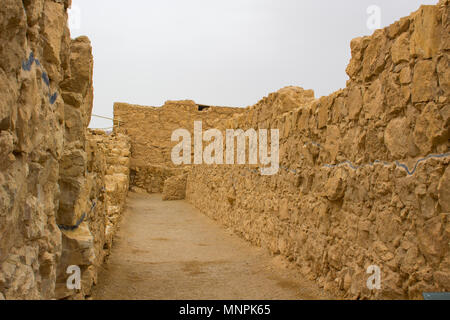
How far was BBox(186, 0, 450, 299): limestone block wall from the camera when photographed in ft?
7.64

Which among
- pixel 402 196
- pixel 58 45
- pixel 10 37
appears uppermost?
pixel 58 45

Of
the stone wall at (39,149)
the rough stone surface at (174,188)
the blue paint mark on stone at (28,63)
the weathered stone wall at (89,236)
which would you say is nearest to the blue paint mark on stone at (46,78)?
the stone wall at (39,149)

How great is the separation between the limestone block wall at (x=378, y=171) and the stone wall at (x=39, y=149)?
7.24ft

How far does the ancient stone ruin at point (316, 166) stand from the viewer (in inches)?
57.3

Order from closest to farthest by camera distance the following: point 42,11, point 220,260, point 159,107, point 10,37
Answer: point 10,37, point 42,11, point 220,260, point 159,107

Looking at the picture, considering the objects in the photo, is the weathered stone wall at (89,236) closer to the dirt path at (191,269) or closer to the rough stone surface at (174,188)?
the dirt path at (191,269)

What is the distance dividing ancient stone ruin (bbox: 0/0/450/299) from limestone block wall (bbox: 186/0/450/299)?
0.4 inches

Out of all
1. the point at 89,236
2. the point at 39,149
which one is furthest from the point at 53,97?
the point at 89,236

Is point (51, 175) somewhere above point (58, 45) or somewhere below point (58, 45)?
below

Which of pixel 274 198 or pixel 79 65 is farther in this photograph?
pixel 274 198

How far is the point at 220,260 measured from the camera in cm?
507

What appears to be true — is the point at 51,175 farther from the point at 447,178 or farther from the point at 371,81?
the point at 371,81

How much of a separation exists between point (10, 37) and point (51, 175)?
34.7 inches

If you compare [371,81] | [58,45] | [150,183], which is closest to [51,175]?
[58,45]
